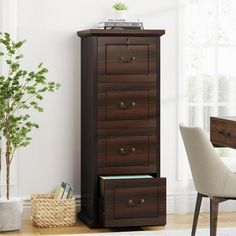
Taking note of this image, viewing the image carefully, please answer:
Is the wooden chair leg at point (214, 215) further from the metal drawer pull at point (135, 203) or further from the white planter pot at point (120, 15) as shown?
the white planter pot at point (120, 15)

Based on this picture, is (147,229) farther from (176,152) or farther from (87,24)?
(87,24)

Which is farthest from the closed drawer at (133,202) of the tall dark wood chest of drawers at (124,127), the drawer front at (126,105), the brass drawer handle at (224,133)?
the brass drawer handle at (224,133)

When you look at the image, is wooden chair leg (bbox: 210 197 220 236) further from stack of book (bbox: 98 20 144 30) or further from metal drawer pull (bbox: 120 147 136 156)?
stack of book (bbox: 98 20 144 30)

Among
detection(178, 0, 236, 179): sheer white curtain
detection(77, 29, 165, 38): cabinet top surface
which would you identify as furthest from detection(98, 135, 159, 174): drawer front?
detection(77, 29, 165, 38): cabinet top surface

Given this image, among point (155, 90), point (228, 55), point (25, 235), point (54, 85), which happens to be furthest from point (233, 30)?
point (25, 235)

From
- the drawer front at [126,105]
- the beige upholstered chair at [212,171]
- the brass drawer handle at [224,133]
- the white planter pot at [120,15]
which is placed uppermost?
the white planter pot at [120,15]

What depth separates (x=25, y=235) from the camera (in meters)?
5.34

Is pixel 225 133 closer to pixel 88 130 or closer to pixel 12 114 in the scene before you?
pixel 88 130

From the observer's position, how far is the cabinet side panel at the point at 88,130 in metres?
5.48

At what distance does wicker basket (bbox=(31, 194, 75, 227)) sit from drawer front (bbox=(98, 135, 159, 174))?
37cm

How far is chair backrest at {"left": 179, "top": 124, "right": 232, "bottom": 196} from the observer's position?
460cm

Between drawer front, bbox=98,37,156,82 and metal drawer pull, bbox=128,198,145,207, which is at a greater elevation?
drawer front, bbox=98,37,156,82

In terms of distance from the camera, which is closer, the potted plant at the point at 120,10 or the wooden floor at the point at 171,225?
the wooden floor at the point at 171,225

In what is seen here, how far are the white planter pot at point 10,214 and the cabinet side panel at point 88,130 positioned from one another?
1.68ft
